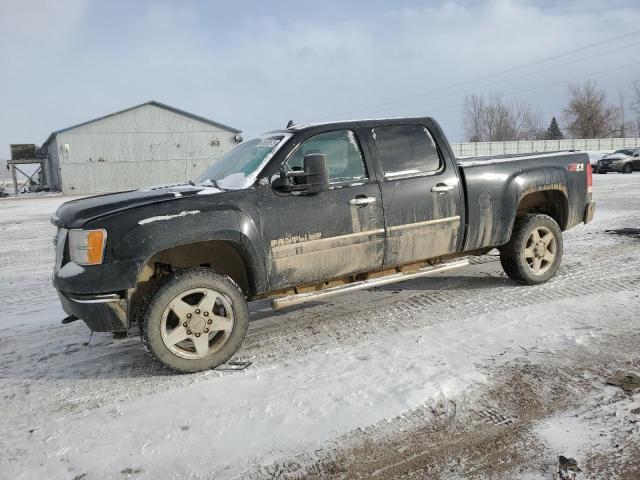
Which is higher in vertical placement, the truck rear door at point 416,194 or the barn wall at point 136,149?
the barn wall at point 136,149

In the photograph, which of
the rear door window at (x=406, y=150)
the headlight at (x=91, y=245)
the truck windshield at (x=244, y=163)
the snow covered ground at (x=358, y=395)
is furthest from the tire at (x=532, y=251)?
the headlight at (x=91, y=245)

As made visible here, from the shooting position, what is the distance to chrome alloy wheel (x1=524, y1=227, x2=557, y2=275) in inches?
223

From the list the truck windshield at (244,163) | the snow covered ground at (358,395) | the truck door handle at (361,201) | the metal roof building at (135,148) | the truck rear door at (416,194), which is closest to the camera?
the snow covered ground at (358,395)

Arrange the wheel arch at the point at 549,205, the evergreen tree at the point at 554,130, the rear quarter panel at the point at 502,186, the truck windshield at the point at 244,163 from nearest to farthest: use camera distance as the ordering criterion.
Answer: the truck windshield at the point at 244,163
the rear quarter panel at the point at 502,186
the wheel arch at the point at 549,205
the evergreen tree at the point at 554,130

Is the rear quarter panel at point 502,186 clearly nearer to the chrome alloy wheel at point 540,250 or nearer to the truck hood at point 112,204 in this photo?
the chrome alloy wheel at point 540,250

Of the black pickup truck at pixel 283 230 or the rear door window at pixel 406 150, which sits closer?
the black pickup truck at pixel 283 230

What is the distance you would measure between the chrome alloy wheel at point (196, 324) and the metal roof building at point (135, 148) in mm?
39031

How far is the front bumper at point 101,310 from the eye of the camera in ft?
12.1

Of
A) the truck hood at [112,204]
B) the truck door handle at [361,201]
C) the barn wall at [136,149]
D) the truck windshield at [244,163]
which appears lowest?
the truck door handle at [361,201]

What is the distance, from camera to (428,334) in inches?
172

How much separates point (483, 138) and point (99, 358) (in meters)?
82.9

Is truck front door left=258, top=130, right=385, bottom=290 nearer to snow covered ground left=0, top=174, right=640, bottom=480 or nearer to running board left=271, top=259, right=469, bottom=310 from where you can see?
running board left=271, top=259, right=469, bottom=310

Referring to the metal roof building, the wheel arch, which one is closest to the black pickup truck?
the wheel arch

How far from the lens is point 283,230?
416cm
